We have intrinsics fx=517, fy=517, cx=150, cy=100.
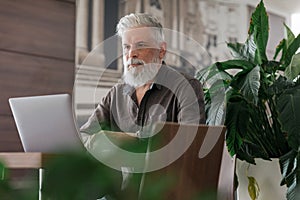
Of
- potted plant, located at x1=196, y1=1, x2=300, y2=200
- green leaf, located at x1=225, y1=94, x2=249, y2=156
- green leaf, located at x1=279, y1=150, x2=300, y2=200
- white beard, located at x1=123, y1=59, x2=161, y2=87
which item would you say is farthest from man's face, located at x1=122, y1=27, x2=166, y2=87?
green leaf, located at x1=279, y1=150, x2=300, y2=200

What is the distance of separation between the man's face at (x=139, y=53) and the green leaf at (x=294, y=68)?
2.25 ft

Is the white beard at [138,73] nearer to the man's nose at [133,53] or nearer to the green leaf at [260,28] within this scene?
the man's nose at [133,53]

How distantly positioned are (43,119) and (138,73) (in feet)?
3.03

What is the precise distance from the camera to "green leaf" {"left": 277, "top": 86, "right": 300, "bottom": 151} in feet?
8.18

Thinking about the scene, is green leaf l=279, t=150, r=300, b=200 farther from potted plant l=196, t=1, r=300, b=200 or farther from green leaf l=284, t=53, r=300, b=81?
green leaf l=284, t=53, r=300, b=81

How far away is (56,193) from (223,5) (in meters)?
5.79

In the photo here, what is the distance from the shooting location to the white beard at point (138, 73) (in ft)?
8.61

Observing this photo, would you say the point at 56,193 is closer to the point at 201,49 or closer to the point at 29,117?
the point at 29,117

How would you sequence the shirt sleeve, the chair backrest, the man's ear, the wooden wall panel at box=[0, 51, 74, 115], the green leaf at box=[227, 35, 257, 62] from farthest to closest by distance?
the wooden wall panel at box=[0, 51, 74, 115] → the green leaf at box=[227, 35, 257, 62] → the man's ear → the shirt sleeve → the chair backrest

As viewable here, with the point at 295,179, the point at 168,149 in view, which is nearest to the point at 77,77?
the point at 295,179

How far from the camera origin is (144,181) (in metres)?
0.36

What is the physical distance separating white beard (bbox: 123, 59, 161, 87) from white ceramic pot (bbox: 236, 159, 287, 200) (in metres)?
0.66

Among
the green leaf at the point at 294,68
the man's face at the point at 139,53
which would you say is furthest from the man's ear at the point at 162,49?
the green leaf at the point at 294,68

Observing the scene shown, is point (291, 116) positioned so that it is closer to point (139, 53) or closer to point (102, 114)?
point (139, 53)
